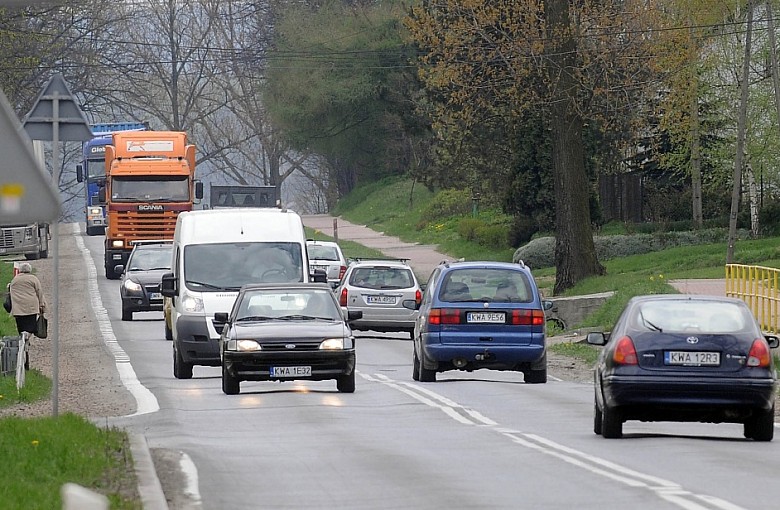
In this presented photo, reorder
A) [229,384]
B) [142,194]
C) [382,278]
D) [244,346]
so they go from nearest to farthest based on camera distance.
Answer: [244,346]
[229,384]
[382,278]
[142,194]

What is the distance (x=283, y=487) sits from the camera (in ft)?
36.8

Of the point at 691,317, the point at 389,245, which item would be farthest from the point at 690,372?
the point at 389,245

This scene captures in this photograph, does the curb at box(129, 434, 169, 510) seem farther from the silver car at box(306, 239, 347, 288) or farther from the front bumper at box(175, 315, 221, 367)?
the silver car at box(306, 239, 347, 288)

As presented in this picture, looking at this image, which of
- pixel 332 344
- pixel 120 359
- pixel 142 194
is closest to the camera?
pixel 332 344

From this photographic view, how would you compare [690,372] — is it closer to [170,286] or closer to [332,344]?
[332,344]

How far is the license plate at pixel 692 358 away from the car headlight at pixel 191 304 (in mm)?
9723

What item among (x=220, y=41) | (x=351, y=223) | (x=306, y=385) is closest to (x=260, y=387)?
(x=306, y=385)

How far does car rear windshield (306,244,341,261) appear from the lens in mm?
39938

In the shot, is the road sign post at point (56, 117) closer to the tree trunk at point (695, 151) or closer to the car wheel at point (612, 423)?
the car wheel at point (612, 423)

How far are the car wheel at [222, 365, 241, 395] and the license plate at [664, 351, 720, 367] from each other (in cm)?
691

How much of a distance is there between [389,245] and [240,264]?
3895 centimetres

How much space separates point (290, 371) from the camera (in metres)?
19.6

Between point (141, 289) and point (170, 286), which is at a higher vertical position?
point (170, 286)

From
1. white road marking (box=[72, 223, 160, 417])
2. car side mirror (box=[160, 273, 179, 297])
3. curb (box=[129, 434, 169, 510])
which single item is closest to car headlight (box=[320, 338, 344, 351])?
white road marking (box=[72, 223, 160, 417])
